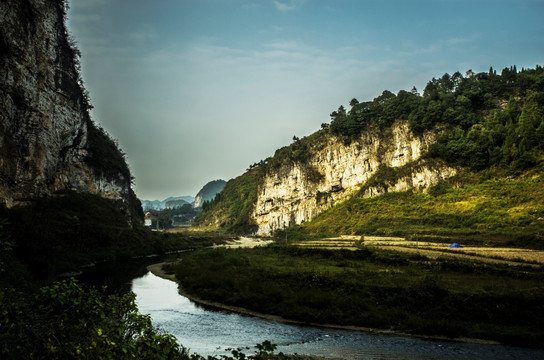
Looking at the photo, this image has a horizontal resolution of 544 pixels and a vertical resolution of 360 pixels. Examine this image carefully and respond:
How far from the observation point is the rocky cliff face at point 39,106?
46.0m

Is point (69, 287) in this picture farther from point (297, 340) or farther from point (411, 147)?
point (411, 147)

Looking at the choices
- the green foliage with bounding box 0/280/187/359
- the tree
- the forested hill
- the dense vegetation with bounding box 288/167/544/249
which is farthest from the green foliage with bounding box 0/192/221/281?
the tree

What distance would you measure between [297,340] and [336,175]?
103m

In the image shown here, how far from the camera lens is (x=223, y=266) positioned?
132 ft

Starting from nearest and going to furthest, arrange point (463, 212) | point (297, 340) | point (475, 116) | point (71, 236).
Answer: point (297, 340) → point (71, 236) → point (463, 212) → point (475, 116)

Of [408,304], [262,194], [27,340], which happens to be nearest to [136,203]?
[262,194]

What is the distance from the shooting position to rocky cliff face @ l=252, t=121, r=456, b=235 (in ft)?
307

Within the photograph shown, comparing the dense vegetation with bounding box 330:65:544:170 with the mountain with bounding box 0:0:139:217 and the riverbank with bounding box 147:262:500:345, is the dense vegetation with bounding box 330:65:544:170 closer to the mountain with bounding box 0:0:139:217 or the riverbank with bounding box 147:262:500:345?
the riverbank with bounding box 147:262:500:345

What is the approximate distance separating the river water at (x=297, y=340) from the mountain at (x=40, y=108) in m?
37.7

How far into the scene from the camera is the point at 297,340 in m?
19.1

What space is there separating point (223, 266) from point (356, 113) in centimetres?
9957

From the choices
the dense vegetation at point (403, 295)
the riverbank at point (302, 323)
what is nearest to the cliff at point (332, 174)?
the dense vegetation at point (403, 295)

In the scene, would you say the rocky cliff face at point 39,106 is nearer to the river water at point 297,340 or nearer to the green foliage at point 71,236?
the green foliage at point 71,236

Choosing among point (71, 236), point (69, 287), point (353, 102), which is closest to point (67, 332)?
point (69, 287)
